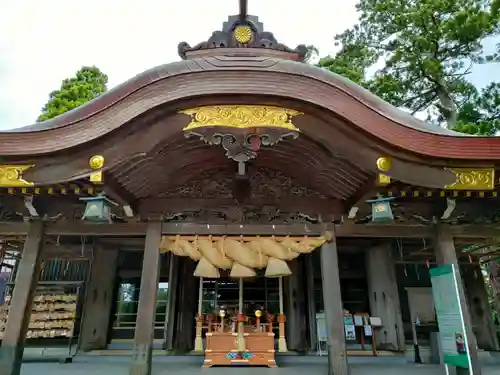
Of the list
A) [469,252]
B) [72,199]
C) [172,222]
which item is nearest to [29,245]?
[72,199]

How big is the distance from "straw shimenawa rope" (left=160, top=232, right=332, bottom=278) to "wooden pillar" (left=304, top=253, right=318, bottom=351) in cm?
263

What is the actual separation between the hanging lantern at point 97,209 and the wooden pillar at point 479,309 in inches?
337

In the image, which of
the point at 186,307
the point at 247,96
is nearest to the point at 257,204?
the point at 247,96

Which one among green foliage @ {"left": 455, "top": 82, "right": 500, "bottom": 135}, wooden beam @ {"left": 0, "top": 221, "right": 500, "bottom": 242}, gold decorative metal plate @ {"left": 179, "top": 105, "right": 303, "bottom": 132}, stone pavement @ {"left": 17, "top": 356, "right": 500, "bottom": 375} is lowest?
stone pavement @ {"left": 17, "top": 356, "right": 500, "bottom": 375}

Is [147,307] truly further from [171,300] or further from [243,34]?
[243,34]

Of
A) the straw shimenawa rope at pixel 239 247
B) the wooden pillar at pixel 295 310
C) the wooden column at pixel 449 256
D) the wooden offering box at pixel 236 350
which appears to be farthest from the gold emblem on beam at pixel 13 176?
the wooden column at pixel 449 256

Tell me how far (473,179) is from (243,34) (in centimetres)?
449

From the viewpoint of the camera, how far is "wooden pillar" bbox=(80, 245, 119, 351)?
807 cm

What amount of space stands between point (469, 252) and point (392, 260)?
5.45 feet

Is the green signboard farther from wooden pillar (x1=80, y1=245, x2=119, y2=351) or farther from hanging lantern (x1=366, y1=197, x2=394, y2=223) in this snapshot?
wooden pillar (x1=80, y1=245, x2=119, y2=351)

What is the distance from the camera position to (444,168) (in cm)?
492

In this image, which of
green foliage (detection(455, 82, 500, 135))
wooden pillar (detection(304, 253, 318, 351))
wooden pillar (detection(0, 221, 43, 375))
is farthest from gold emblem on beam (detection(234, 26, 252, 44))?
green foliage (detection(455, 82, 500, 135))

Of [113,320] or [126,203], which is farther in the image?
[113,320]

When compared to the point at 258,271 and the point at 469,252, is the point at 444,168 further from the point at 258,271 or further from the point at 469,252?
the point at 258,271
